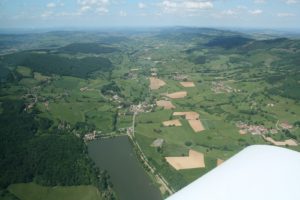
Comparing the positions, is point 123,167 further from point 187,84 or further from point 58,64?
point 58,64

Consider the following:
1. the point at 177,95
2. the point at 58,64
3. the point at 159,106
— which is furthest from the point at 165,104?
the point at 58,64

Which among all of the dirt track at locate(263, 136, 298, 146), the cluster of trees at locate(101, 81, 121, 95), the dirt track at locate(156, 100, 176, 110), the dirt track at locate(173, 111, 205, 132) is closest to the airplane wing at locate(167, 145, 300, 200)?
the dirt track at locate(263, 136, 298, 146)

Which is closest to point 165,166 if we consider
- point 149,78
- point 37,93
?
point 37,93

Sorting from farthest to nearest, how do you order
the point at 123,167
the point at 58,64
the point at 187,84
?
the point at 58,64
the point at 187,84
the point at 123,167

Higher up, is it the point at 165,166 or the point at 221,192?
the point at 221,192

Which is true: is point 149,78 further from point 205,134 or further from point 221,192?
point 221,192

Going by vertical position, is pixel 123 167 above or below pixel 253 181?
below

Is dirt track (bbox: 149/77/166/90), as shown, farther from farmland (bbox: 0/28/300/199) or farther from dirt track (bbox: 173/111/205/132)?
dirt track (bbox: 173/111/205/132)
